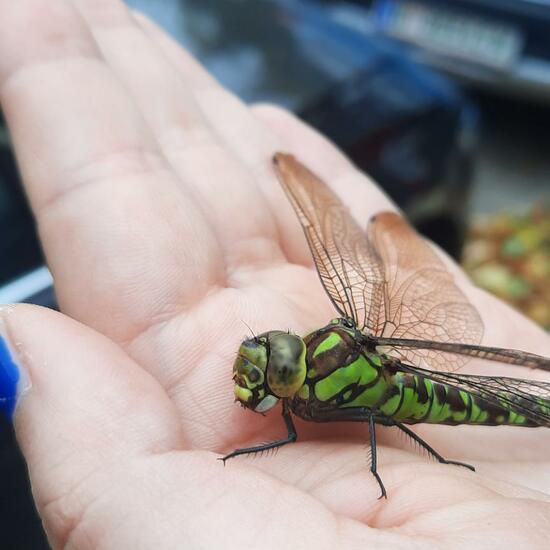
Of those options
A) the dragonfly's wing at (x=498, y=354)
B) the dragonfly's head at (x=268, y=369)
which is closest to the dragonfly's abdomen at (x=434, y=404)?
the dragonfly's wing at (x=498, y=354)

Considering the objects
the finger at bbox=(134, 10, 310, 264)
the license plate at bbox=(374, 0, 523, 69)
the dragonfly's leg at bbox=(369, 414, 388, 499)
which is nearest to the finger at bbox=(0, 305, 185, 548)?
the dragonfly's leg at bbox=(369, 414, 388, 499)

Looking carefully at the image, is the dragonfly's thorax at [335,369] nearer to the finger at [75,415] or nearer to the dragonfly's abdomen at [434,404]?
the dragonfly's abdomen at [434,404]

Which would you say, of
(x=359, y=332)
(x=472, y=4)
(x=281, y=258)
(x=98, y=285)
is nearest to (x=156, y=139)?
(x=281, y=258)

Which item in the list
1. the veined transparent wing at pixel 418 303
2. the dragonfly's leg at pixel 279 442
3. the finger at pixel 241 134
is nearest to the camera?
the dragonfly's leg at pixel 279 442

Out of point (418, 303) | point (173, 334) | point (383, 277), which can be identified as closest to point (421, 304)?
point (418, 303)

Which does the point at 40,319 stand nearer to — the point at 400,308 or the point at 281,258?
the point at 281,258

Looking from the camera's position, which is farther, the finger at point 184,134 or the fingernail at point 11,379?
the finger at point 184,134
